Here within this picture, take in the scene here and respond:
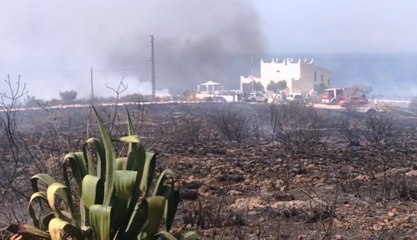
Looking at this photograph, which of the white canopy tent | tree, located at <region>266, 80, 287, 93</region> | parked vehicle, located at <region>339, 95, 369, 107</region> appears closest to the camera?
parked vehicle, located at <region>339, 95, 369, 107</region>

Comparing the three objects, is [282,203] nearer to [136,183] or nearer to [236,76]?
[136,183]

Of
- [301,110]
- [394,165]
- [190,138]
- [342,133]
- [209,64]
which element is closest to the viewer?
[394,165]

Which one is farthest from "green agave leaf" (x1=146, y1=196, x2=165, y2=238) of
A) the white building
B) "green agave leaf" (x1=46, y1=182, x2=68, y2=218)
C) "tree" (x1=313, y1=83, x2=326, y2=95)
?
the white building

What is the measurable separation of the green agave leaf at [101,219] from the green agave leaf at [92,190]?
11cm

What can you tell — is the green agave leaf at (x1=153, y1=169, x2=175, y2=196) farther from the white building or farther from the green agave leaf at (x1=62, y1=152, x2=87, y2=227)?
the white building

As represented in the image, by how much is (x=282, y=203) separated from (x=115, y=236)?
7.30 m

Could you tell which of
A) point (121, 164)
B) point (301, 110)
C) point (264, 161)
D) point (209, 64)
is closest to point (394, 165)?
point (264, 161)

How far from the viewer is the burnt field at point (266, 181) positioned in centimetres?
822

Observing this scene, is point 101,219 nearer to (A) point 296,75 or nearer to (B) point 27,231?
(B) point 27,231

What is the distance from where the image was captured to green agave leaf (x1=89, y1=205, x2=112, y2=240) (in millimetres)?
3857

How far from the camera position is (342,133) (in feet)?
95.5

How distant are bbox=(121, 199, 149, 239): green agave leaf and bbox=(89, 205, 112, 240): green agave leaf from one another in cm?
22

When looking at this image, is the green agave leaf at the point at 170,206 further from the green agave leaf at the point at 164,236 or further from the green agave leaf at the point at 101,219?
the green agave leaf at the point at 101,219

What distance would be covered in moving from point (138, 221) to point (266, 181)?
33.3 feet
